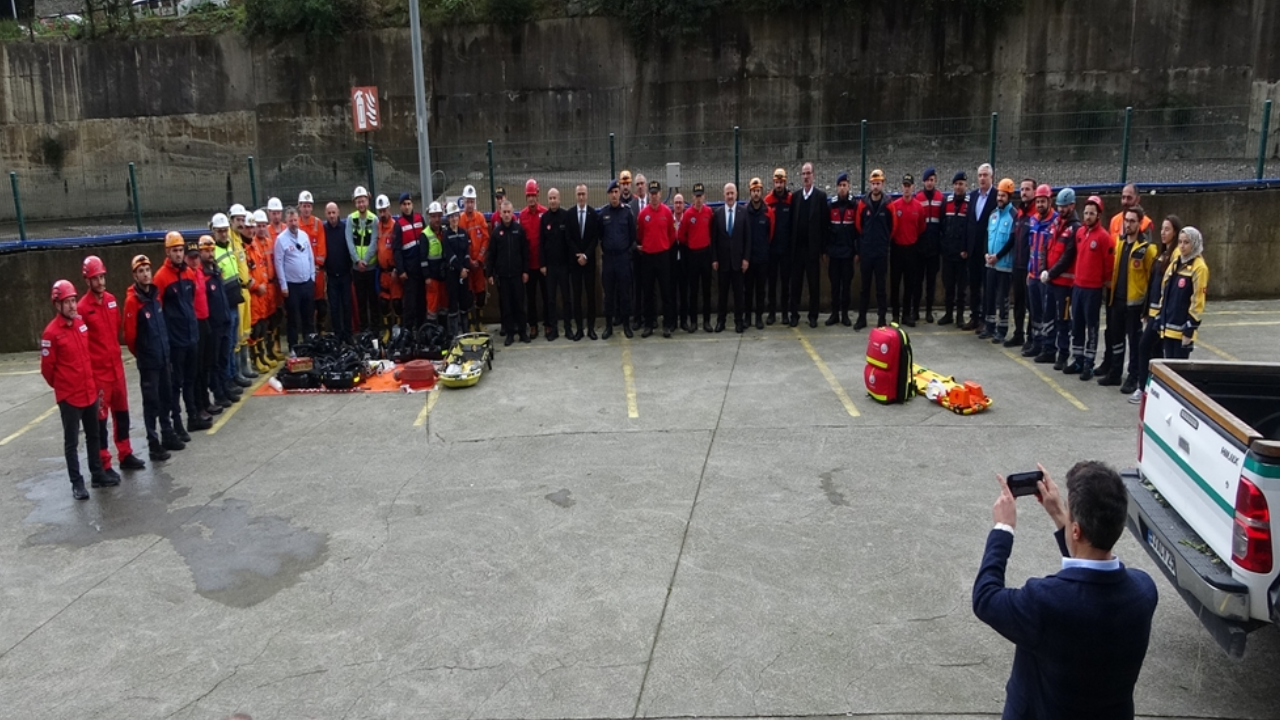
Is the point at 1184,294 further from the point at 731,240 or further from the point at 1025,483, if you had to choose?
the point at 1025,483

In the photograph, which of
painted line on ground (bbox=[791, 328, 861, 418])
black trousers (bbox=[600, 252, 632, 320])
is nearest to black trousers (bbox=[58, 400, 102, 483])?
black trousers (bbox=[600, 252, 632, 320])

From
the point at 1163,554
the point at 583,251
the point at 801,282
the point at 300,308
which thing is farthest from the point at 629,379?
the point at 1163,554

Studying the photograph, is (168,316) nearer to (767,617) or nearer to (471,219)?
(471,219)

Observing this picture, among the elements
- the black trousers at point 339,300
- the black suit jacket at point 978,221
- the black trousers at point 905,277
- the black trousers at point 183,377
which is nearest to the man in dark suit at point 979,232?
the black suit jacket at point 978,221

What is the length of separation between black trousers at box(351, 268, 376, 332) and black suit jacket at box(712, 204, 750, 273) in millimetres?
3722

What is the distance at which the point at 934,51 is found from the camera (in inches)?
938

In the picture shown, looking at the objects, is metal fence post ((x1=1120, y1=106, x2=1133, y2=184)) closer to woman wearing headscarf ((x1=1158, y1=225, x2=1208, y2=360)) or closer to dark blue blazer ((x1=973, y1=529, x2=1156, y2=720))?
woman wearing headscarf ((x1=1158, y1=225, x2=1208, y2=360))

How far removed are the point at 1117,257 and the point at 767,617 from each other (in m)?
7.25

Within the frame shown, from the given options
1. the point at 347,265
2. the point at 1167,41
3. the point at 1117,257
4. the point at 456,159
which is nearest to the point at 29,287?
the point at 347,265

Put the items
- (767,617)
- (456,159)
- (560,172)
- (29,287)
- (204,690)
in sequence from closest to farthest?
(204,690), (767,617), (29,287), (560,172), (456,159)

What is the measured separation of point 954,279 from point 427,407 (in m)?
7.77

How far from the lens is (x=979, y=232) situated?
13352 millimetres

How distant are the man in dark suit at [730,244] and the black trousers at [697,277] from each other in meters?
0.14

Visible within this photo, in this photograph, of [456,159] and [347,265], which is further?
[456,159]
